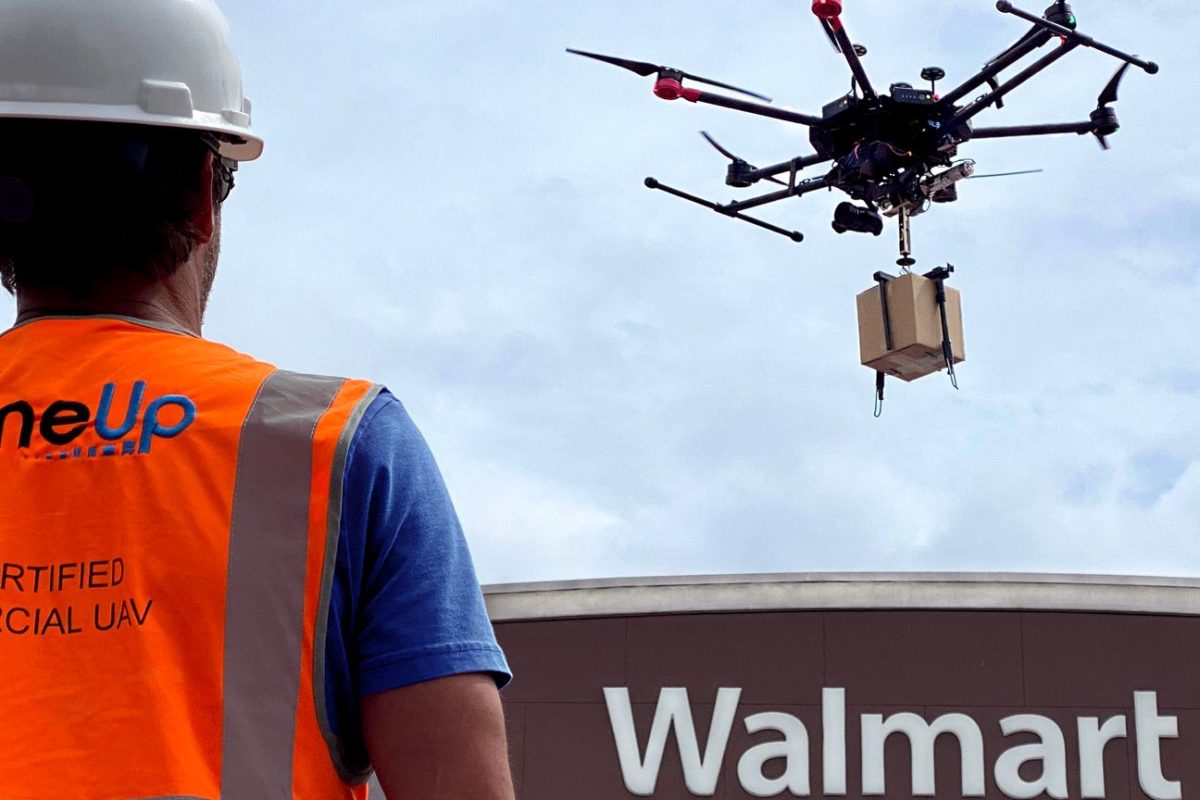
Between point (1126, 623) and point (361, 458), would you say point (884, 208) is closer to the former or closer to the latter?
point (1126, 623)

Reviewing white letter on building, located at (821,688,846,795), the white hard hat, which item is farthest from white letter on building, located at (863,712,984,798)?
the white hard hat

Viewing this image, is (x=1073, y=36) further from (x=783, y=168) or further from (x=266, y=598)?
(x=266, y=598)

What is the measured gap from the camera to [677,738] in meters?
18.6

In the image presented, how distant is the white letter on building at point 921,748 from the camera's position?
18.3m

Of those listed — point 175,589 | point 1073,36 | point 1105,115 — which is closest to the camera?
point 175,589

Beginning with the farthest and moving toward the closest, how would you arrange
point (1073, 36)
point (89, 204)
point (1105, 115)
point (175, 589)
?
point (1105, 115)
point (1073, 36)
point (89, 204)
point (175, 589)

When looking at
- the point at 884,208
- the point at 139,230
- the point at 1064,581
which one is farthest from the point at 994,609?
the point at 139,230

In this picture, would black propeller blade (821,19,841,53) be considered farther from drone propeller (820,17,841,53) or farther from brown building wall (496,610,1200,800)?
brown building wall (496,610,1200,800)

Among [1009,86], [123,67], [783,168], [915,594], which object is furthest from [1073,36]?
[123,67]

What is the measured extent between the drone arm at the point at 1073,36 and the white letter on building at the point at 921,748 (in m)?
6.86

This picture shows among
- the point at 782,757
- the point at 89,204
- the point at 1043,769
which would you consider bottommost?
the point at 1043,769

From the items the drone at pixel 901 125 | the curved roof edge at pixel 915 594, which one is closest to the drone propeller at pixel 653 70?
the drone at pixel 901 125

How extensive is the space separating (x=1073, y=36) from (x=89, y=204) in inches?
573

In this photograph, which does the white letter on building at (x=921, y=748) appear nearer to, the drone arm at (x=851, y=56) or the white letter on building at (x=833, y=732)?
the white letter on building at (x=833, y=732)
